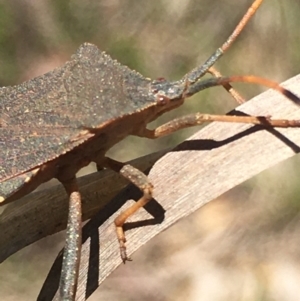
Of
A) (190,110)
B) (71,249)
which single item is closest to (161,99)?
(71,249)

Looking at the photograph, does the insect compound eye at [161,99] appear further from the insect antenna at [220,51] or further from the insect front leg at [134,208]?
the insect front leg at [134,208]

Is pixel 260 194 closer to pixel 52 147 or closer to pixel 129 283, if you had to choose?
pixel 129 283

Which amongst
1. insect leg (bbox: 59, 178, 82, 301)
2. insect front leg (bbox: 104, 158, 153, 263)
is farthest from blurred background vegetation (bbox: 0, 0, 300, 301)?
insect front leg (bbox: 104, 158, 153, 263)

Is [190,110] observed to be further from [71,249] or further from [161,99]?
[71,249]

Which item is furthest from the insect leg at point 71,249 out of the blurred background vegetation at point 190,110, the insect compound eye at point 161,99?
the blurred background vegetation at point 190,110

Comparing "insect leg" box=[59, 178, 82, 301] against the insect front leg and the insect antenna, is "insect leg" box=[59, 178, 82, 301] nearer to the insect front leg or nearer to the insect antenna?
the insect front leg
